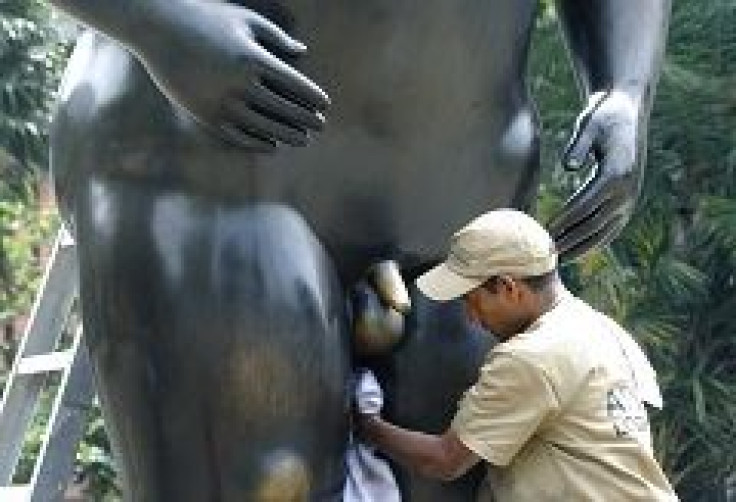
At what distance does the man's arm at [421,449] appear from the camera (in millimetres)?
2279

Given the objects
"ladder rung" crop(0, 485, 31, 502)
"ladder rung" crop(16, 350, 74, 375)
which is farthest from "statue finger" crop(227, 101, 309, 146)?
"ladder rung" crop(0, 485, 31, 502)

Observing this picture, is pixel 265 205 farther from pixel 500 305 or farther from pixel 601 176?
pixel 601 176

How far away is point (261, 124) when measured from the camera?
2109 mm

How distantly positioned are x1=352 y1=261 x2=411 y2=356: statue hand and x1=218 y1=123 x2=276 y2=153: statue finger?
252mm

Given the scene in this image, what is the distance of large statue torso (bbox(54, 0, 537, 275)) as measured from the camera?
222 centimetres

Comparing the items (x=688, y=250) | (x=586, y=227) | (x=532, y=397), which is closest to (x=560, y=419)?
(x=532, y=397)

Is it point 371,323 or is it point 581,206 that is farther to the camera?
point 581,206

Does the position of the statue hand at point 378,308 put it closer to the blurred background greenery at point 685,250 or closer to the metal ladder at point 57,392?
the metal ladder at point 57,392

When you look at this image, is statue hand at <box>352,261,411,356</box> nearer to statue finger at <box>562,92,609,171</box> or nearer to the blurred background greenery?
statue finger at <box>562,92,609,171</box>

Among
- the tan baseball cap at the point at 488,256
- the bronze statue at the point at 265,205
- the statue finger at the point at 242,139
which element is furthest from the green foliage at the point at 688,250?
the statue finger at the point at 242,139

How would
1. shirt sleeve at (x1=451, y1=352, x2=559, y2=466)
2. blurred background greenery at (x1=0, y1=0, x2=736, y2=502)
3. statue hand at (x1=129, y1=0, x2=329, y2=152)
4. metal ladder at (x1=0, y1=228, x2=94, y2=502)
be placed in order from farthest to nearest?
blurred background greenery at (x1=0, y1=0, x2=736, y2=502)
metal ladder at (x1=0, y1=228, x2=94, y2=502)
shirt sleeve at (x1=451, y1=352, x2=559, y2=466)
statue hand at (x1=129, y1=0, x2=329, y2=152)

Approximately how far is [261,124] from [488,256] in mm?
311

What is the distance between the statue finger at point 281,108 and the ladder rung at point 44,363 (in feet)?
3.41

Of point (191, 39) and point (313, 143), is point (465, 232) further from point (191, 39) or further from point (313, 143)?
point (191, 39)
